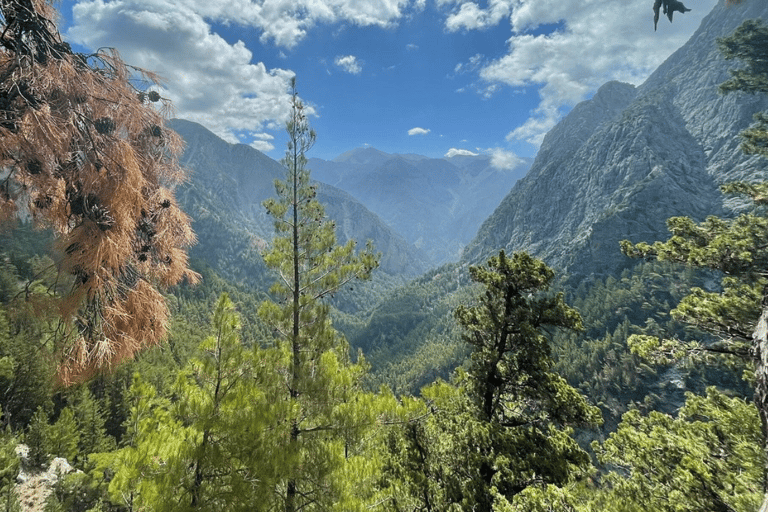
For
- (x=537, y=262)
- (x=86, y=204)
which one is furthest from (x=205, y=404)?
(x=537, y=262)

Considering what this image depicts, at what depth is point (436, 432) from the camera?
8680mm

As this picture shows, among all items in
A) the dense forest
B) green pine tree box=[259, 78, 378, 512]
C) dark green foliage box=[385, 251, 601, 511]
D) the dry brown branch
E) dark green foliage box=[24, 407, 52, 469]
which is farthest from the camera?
dark green foliage box=[24, 407, 52, 469]

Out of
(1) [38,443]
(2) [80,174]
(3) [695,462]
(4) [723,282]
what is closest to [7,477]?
(1) [38,443]

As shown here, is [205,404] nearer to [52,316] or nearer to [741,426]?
[52,316]

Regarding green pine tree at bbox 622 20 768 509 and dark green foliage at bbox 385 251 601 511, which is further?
dark green foliage at bbox 385 251 601 511

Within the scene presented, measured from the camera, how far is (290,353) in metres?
5.80

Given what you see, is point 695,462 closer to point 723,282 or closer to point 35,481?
point 723,282

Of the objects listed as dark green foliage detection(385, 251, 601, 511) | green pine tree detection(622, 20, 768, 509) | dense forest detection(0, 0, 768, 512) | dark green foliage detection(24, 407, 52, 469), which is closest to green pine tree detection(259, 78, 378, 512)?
dense forest detection(0, 0, 768, 512)

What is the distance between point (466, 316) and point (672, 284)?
172341mm

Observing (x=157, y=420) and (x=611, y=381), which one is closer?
(x=157, y=420)

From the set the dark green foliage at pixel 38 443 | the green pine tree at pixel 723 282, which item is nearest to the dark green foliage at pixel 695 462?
the green pine tree at pixel 723 282

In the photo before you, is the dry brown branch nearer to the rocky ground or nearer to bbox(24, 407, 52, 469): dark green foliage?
the rocky ground

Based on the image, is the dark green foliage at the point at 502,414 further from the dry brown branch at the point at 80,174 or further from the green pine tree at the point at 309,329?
the dry brown branch at the point at 80,174

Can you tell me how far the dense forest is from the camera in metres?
3.49
